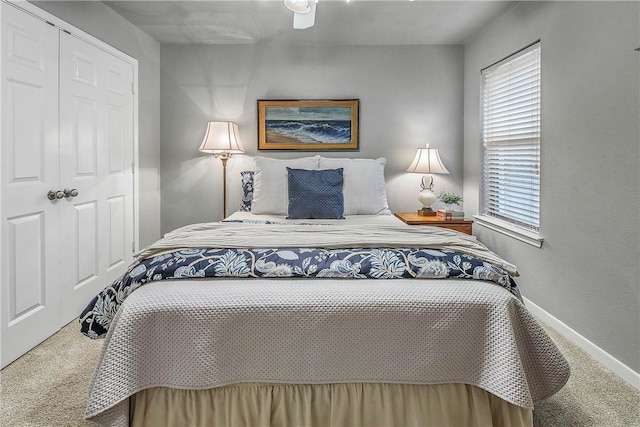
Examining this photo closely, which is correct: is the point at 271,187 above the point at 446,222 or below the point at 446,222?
above

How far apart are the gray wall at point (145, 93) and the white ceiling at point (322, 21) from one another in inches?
4.2

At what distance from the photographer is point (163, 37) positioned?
4020mm

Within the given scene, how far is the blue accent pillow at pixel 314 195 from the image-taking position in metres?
3.35

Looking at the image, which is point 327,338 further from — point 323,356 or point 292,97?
point 292,97

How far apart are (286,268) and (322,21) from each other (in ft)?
8.80

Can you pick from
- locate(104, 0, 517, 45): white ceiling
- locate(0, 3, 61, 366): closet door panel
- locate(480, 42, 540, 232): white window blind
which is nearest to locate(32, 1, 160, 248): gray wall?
locate(104, 0, 517, 45): white ceiling

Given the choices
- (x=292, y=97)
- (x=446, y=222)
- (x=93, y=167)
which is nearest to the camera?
(x=93, y=167)

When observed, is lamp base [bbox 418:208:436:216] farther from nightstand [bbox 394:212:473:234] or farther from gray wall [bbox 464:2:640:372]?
gray wall [bbox 464:2:640:372]

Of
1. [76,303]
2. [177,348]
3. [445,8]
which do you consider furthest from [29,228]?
[445,8]

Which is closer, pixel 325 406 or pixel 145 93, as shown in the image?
pixel 325 406

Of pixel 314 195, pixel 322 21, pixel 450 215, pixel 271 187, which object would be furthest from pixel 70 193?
pixel 450 215

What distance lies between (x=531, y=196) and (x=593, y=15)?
49.5 inches

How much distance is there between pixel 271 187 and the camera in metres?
3.60

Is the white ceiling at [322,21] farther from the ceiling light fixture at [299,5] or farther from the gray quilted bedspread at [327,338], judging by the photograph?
the gray quilted bedspread at [327,338]
